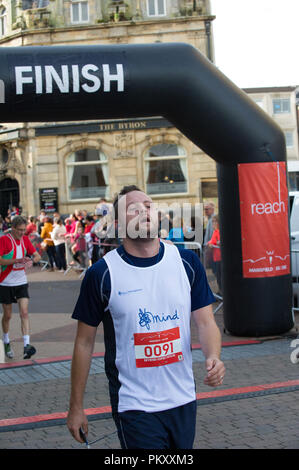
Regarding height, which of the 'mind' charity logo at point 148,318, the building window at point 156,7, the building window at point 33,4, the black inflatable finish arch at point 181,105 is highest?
the building window at point 33,4

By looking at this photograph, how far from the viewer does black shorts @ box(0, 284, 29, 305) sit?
807cm

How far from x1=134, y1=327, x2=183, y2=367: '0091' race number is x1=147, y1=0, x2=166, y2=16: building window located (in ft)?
94.9

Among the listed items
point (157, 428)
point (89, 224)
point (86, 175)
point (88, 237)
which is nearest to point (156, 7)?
point (86, 175)

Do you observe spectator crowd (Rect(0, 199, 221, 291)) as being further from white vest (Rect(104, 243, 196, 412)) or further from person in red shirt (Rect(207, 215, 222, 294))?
white vest (Rect(104, 243, 196, 412))

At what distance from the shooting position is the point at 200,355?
7797 mm

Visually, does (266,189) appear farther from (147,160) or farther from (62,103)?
(147,160)

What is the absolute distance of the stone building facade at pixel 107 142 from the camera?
29281 millimetres

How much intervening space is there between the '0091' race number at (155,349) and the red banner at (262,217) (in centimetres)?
549

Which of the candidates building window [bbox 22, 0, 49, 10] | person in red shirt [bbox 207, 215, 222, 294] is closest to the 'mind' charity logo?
person in red shirt [bbox 207, 215, 222, 294]

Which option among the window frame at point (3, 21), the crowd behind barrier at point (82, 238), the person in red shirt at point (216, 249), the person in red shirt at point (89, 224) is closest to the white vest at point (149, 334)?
the person in red shirt at point (216, 249)

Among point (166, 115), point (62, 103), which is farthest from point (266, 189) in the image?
point (62, 103)

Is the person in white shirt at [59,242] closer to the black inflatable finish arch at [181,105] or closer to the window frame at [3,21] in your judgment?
the black inflatable finish arch at [181,105]

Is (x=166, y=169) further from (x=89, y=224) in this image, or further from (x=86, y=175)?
(x=89, y=224)
